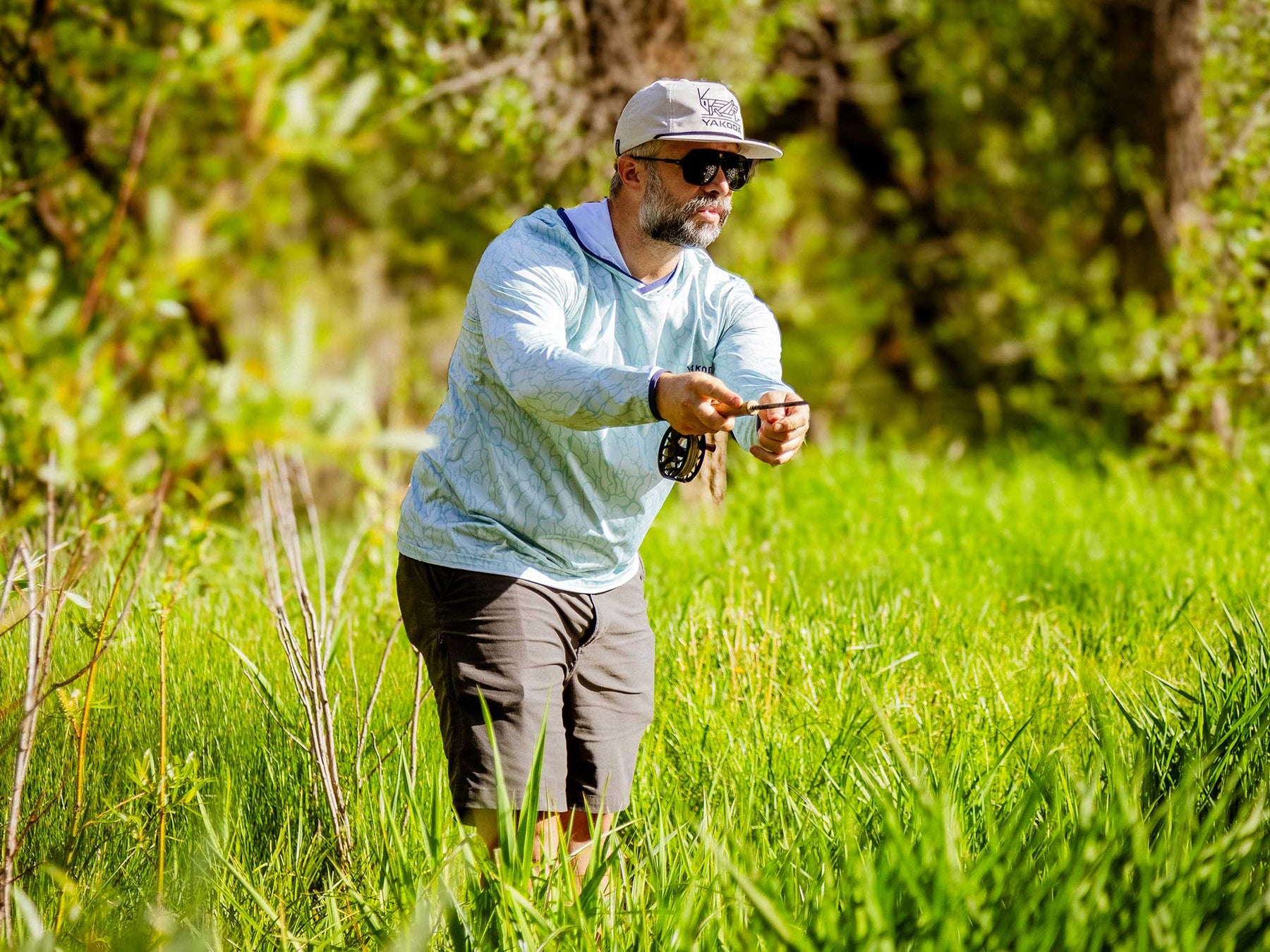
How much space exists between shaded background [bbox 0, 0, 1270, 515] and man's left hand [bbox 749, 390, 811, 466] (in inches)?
31.8

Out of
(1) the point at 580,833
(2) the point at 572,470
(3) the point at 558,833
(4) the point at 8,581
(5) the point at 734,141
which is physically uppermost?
(5) the point at 734,141

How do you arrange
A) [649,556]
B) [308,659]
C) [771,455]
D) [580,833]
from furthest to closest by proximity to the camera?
[649,556]
[580,833]
[308,659]
[771,455]

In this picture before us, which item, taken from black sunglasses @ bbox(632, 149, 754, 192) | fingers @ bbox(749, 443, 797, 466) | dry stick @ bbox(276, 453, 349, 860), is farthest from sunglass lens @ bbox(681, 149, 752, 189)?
dry stick @ bbox(276, 453, 349, 860)

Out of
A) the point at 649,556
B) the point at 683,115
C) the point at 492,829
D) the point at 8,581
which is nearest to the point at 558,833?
the point at 492,829

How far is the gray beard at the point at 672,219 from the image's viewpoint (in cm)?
278

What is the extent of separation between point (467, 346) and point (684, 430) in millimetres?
680

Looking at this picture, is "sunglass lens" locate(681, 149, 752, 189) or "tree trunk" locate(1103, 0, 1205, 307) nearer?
"sunglass lens" locate(681, 149, 752, 189)

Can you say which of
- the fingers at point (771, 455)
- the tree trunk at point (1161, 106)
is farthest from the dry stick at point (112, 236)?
the tree trunk at point (1161, 106)

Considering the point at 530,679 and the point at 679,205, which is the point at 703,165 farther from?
the point at 530,679

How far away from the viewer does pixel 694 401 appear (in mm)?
2240

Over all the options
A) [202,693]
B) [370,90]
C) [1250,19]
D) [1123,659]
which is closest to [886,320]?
[1250,19]

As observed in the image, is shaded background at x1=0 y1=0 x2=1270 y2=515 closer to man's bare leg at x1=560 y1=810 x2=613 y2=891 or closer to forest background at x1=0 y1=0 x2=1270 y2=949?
forest background at x1=0 y1=0 x2=1270 y2=949

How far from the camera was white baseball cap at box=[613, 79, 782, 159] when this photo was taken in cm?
279

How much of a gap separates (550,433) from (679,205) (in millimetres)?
572
